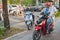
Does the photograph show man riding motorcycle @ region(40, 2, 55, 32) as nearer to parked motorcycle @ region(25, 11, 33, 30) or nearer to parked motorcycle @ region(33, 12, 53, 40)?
parked motorcycle @ region(33, 12, 53, 40)

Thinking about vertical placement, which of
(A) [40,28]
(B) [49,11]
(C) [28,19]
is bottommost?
(C) [28,19]

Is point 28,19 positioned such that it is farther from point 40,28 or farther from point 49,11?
point 40,28

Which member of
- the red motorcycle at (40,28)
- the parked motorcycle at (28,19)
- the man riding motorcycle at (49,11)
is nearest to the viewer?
the red motorcycle at (40,28)

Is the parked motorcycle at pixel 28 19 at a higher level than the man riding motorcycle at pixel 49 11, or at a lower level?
lower

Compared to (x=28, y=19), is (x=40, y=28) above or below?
above

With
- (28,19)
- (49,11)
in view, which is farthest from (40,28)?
(28,19)

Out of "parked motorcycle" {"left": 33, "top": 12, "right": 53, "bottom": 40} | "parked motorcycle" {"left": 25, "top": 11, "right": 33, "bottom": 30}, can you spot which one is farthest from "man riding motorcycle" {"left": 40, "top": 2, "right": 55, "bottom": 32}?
"parked motorcycle" {"left": 25, "top": 11, "right": 33, "bottom": 30}

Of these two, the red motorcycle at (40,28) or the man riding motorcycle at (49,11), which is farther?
the man riding motorcycle at (49,11)

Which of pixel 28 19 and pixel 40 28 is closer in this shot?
pixel 40 28

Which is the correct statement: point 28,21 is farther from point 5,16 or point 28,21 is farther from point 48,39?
point 48,39

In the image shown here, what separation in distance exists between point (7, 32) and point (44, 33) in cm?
216

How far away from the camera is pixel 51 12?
10578 mm

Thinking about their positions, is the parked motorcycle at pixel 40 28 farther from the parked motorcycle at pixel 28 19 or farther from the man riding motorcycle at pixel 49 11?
the parked motorcycle at pixel 28 19

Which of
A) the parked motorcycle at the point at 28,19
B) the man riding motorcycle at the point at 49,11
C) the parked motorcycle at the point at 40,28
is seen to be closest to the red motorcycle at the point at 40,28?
the parked motorcycle at the point at 40,28
